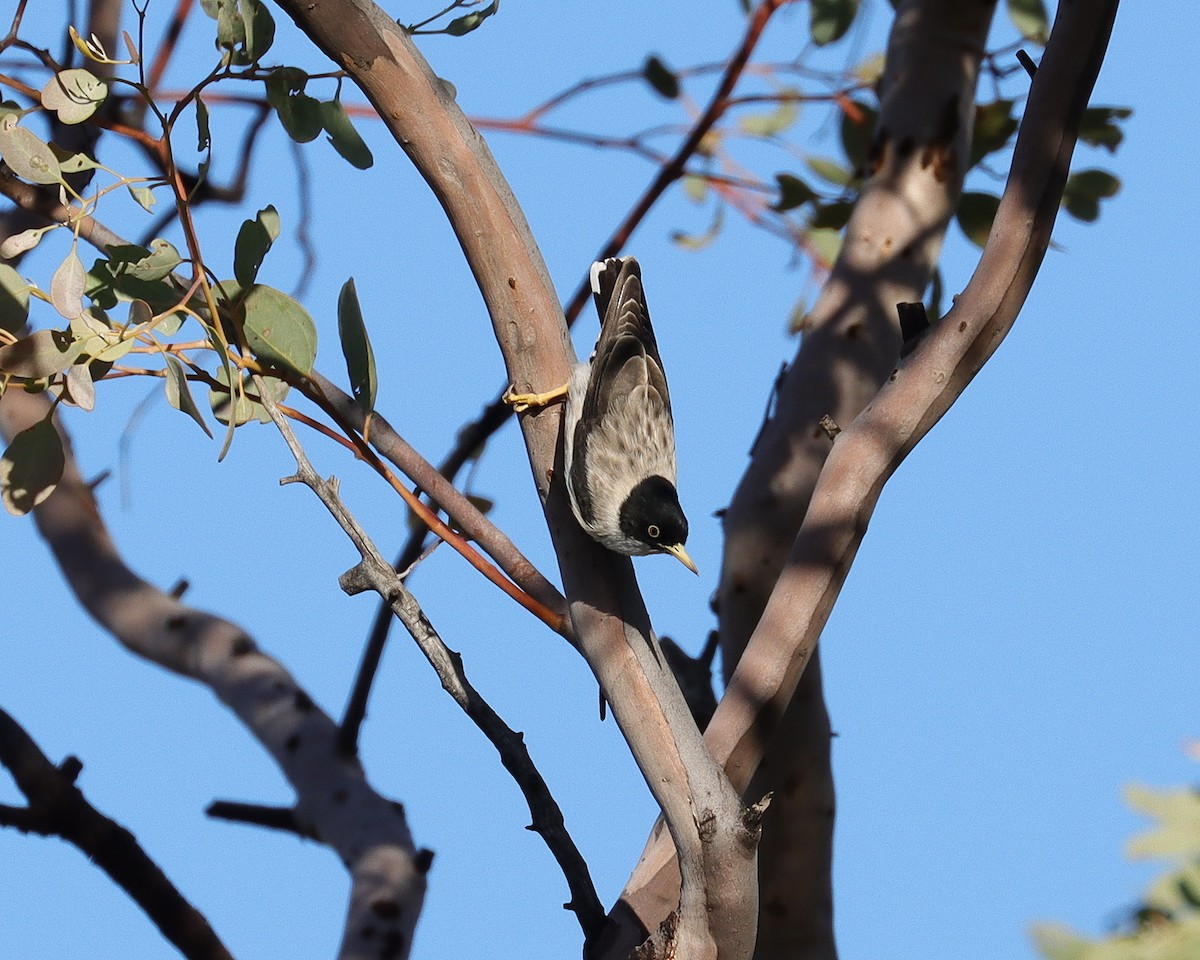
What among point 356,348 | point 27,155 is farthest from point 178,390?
point 27,155

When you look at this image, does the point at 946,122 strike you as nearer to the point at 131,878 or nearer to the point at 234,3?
the point at 234,3

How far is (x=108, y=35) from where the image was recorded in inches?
153

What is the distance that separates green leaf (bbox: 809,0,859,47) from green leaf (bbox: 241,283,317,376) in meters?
2.37

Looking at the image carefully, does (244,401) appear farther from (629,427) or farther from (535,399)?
(629,427)

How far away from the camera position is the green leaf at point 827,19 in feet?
13.2

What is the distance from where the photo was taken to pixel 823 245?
4.24 m

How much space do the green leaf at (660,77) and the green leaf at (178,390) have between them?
245cm

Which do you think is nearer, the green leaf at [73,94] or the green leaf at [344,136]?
the green leaf at [73,94]

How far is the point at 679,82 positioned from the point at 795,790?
86.5 inches

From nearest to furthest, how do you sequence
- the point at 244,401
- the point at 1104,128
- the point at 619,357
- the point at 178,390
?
the point at 178,390 → the point at 244,401 → the point at 619,357 → the point at 1104,128

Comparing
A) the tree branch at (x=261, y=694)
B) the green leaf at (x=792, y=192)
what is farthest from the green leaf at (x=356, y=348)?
the green leaf at (x=792, y=192)

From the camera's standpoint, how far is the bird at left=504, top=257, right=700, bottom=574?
2.91 m

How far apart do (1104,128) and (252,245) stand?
8.49 feet

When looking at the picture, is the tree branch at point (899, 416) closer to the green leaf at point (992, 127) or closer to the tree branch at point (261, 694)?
the tree branch at point (261, 694)
